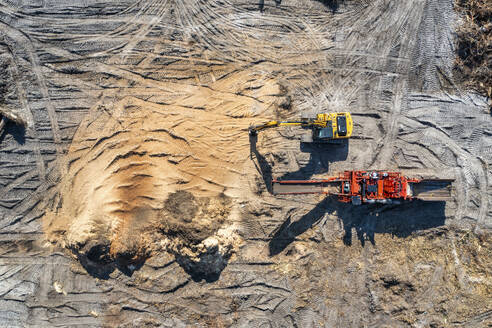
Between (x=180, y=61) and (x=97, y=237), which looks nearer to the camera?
(x=97, y=237)

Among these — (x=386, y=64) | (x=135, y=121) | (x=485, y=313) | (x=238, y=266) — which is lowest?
(x=485, y=313)

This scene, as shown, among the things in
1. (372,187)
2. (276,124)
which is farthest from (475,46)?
(276,124)

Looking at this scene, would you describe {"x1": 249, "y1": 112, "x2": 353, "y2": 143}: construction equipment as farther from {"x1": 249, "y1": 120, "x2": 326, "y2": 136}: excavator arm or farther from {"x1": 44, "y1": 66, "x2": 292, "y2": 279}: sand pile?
{"x1": 44, "y1": 66, "x2": 292, "y2": 279}: sand pile

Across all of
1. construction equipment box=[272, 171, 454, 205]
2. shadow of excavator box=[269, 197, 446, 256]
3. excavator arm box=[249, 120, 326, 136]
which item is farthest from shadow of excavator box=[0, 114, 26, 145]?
shadow of excavator box=[269, 197, 446, 256]

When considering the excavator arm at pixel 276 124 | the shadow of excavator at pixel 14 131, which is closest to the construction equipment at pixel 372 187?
the excavator arm at pixel 276 124

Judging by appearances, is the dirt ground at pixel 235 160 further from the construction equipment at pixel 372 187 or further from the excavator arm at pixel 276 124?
the excavator arm at pixel 276 124

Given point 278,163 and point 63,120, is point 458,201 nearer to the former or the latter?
point 278,163

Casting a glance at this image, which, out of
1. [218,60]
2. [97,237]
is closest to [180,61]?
[218,60]
